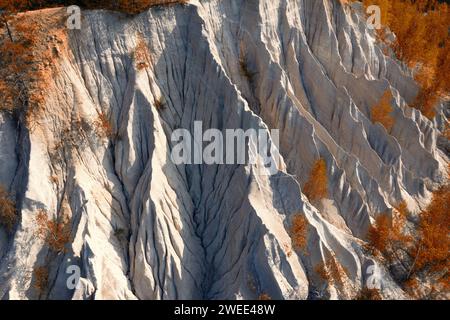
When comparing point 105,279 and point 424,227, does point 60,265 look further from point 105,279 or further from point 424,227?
point 424,227

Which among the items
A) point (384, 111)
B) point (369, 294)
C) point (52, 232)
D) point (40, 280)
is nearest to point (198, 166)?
point (52, 232)

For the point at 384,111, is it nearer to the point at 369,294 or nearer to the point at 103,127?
the point at 369,294

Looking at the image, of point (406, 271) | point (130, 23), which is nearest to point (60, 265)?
point (130, 23)

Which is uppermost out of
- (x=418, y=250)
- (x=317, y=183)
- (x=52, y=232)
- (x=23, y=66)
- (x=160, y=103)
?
(x=23, y=66)

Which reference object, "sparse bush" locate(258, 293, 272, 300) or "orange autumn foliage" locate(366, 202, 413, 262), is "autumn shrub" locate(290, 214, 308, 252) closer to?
"sparse bush" locate(258, 293, 272, 300)

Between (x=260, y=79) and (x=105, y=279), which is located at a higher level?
(x=260, y=79)

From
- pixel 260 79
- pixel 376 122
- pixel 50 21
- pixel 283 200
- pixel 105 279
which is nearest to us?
pixel 105 279

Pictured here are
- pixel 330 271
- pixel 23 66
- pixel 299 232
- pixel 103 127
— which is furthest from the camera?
pixel 103 127
